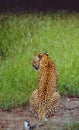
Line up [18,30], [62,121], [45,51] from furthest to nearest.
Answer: [18,30] → [45,51] → [62,121]

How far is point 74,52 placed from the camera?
22.7ft

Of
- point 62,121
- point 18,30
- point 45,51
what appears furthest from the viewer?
point 18,30

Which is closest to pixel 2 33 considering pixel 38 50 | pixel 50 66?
pixel 38 50

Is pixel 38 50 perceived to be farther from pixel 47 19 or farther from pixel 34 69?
pixel 47 19

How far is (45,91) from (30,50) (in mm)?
696

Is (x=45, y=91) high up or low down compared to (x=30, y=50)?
down

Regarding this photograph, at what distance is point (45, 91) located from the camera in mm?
6328

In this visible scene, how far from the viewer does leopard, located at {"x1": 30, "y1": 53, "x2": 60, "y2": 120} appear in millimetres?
6262

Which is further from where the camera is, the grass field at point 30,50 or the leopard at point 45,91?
the grass field at point 30,50

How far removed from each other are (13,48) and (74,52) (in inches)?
22.3

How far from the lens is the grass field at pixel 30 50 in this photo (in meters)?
6.61

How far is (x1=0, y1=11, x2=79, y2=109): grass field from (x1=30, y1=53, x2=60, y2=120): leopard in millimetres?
192

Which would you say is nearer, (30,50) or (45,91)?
(45,91)

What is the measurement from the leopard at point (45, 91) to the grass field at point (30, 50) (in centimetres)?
19
